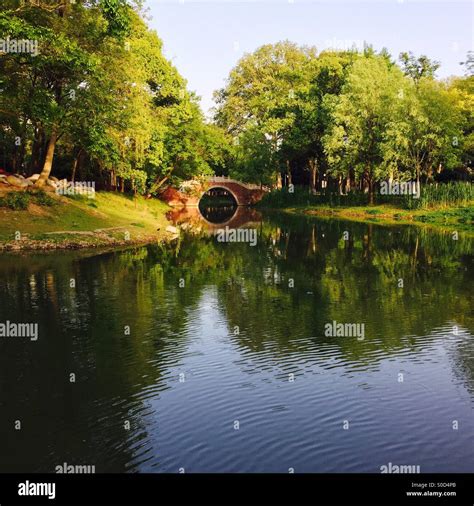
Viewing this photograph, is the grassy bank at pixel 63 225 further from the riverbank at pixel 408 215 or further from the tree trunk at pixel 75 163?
the riverbank at pixel 408 215

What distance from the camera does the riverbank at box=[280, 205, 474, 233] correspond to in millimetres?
58172

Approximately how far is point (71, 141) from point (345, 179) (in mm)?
46770

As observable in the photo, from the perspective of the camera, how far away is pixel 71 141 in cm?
5531

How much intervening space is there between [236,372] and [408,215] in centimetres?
5369

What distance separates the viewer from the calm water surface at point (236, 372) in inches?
423

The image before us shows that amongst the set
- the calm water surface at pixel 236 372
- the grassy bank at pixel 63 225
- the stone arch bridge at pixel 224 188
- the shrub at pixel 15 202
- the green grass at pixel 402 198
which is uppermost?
the stone arch bridge at pixel 224 188

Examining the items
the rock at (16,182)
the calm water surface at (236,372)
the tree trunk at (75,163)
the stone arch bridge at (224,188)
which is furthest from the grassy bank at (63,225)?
the stone arch bridge at (224,188)

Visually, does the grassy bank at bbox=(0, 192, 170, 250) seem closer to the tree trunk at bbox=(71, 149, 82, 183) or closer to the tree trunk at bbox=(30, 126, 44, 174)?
the tree trunk at bbox=(30, 126, 44, 174)

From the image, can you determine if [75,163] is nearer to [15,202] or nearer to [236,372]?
[15,202]

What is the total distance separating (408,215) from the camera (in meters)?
64.9

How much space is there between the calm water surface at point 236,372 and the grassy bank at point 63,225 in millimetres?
8465

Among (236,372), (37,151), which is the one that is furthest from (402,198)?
(236,372)
